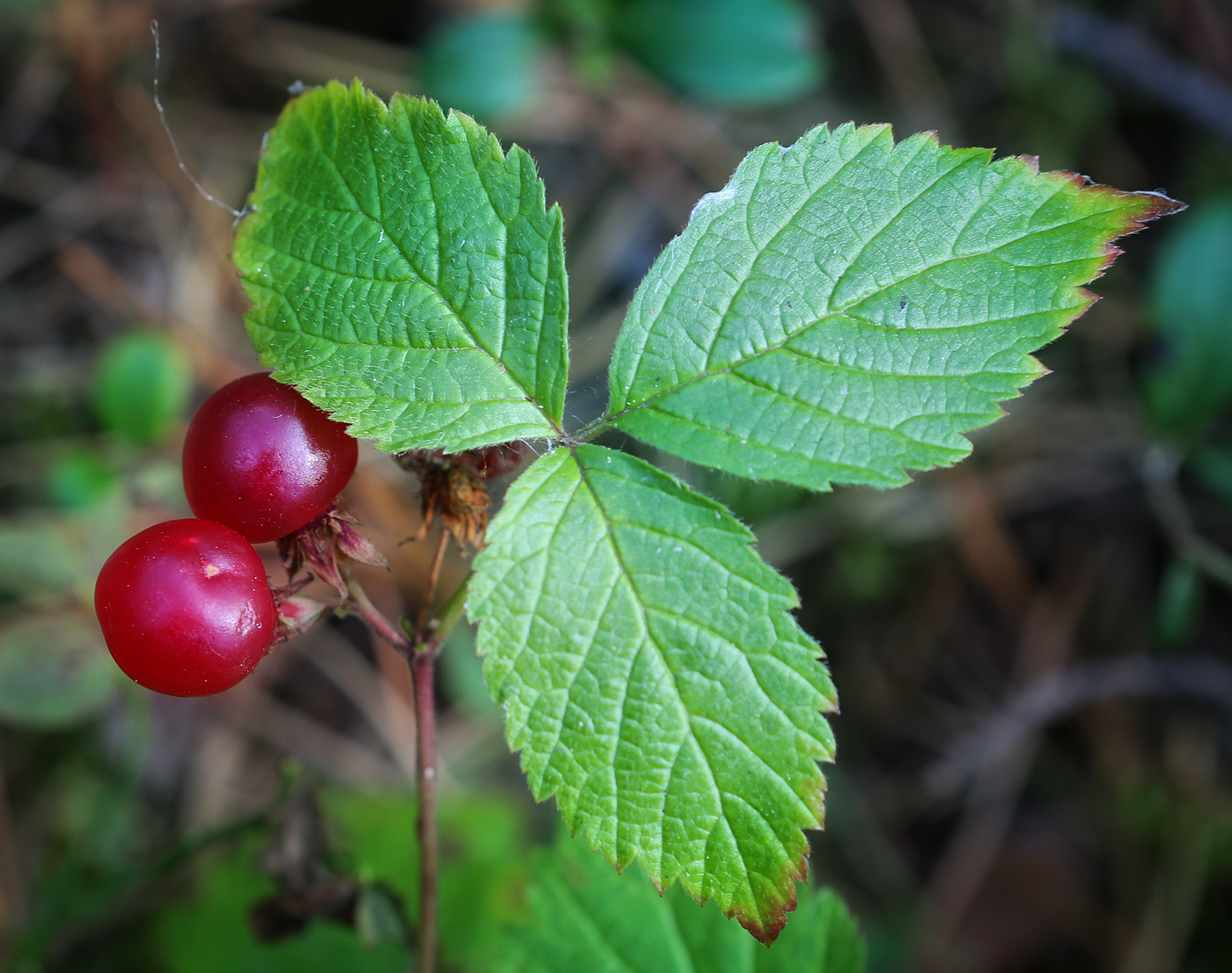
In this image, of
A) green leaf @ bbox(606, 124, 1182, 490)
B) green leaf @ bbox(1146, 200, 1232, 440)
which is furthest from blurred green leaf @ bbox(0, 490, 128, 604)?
green leaf @ bbox(1146, 200, 1232, 440)

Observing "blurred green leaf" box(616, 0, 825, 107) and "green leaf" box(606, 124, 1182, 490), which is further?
"blurred green leaf" box(616, 0, 825, 107)

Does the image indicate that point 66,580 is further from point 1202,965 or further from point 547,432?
point 1202,965

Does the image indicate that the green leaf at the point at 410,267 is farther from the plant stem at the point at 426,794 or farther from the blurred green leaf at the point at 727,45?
the blurred green leaf at the point at 727,45

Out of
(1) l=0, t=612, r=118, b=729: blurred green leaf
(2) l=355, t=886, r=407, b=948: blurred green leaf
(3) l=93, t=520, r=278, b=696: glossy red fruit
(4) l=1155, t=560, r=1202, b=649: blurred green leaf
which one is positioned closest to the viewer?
(3) l=93, t=520, r=278, b=696: glossy red fruit

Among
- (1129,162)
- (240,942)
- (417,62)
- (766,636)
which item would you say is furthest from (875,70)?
(240,942)

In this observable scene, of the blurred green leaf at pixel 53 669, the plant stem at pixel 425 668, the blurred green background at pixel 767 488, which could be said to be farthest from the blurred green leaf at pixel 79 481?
the plant stem at pixel 425 668

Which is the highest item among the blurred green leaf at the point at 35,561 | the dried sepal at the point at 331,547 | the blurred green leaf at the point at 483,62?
the blurred green leaf at the point at 483,62

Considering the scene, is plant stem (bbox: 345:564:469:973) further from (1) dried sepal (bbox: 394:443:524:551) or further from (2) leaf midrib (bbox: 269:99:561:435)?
(2) leaf midrib (bbox: 269:99:561:435)
